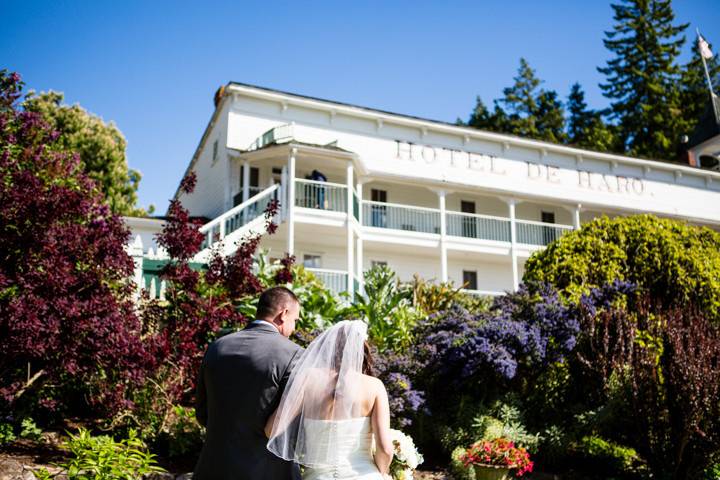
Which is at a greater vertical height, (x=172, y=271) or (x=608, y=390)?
(x=172, y=271)

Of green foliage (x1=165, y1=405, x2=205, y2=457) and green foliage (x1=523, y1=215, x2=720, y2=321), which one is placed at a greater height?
green foliage (x1=523, y1=215, x2=720, y2=321)

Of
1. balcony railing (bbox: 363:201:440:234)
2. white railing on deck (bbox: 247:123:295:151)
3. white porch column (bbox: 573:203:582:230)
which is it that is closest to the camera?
white railing on deck (bbox: 247:123:295:151)

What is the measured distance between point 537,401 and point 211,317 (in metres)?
4.74

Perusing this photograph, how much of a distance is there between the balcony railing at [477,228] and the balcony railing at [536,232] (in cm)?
68

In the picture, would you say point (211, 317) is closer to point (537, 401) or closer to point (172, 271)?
point (172, 271)

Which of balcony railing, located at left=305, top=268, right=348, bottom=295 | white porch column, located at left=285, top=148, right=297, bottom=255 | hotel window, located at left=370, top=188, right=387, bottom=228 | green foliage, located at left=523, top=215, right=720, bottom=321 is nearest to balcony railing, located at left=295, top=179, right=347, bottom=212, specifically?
white porch column, located at left=285, top=148, right=297, bottom=255

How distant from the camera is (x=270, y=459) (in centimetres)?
358

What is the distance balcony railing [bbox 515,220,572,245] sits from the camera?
86.4ft

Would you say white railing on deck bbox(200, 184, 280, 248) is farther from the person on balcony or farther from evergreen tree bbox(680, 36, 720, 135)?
evergreen tree bbox(680, 36, 720, 135)

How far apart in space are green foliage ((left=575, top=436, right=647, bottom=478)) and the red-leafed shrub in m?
5.88

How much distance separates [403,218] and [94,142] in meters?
15.8

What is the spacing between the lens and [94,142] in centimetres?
3078

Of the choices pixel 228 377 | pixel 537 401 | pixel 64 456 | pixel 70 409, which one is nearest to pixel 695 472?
pixel 537 401

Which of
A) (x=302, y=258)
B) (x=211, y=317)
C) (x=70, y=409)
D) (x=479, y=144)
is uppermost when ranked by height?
(x=479, y=144)
